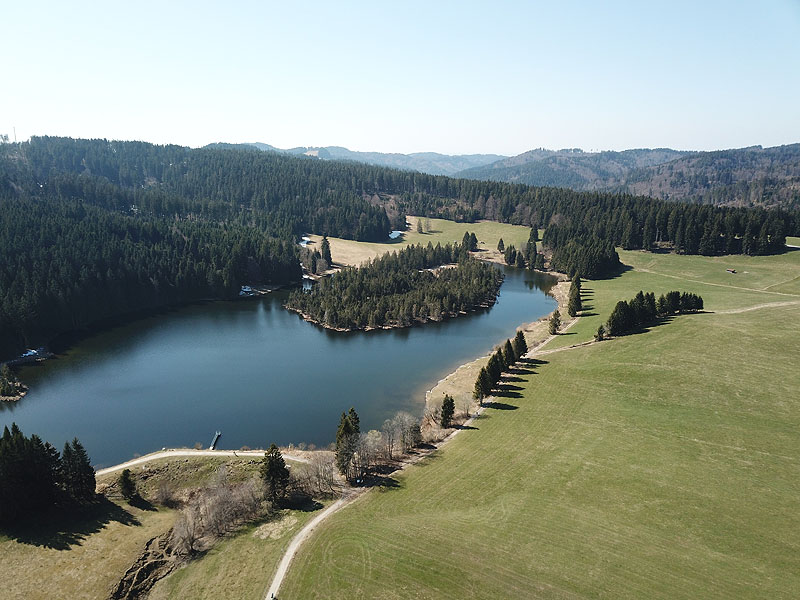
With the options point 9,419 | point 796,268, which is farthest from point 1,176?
point 796,268

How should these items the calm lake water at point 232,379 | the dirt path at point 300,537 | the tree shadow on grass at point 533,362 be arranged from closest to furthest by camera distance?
the dirt path at point 300,537 < the calm lake water at point 232,379 < the tree shadow on grass at point 533,362

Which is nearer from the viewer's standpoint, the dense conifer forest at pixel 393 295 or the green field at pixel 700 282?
the green field at pixel 700 282

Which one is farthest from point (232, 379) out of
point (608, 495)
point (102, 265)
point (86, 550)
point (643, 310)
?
point (643, 310)

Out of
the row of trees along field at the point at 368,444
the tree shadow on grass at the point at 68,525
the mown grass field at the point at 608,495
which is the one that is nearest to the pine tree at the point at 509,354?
the mown grass field at the point at 608,495

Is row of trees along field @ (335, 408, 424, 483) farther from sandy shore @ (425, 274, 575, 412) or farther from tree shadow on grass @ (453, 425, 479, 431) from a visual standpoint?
sandy shore @ (425, 274, 575, 412)

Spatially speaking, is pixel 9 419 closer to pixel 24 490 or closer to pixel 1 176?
pixel 24 490

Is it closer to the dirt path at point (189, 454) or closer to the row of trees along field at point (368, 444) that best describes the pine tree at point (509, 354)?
the row of trees along field at point (368, 444)

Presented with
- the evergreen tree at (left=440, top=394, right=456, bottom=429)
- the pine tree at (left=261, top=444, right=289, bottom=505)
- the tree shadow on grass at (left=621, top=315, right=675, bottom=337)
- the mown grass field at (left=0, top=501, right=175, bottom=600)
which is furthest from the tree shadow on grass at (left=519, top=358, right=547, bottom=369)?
the mown grass field at (left=0, top=501, right=175, bottom=600)
